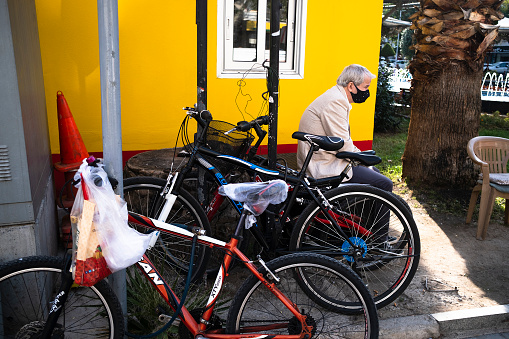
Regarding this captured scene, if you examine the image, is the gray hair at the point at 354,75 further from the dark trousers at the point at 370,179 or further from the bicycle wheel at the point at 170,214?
the bicycle wheel at the point at 170,214

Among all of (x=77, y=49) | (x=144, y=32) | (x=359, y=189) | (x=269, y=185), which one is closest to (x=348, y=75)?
(x=359, y=189)

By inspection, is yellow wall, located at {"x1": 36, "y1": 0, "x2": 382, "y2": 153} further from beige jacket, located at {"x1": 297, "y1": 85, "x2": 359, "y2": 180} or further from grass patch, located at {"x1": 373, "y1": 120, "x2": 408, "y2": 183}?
beige jacket, located at {"x1": 297, "y1": 85, "x2": 359, "y2": 180}

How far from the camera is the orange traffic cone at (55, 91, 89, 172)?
436cm

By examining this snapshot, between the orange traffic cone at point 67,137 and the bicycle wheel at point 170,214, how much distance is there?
1.05 metres

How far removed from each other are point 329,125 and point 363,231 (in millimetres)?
967

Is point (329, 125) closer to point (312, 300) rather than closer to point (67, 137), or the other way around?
point (312, 300)

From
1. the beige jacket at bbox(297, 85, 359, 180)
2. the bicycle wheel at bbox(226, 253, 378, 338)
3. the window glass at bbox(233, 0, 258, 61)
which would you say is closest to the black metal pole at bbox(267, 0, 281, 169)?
the beige jacket at bbox(297, 85, 359, 180)

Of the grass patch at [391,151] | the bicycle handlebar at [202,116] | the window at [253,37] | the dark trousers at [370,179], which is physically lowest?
the grass patch at [391,151]

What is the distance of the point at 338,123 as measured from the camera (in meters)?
4.12

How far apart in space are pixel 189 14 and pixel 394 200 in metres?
3.50

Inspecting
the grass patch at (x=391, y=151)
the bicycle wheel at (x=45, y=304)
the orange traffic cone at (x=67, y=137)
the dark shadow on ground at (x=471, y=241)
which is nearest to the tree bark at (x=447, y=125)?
the dark shadow on ground at (x=471, y=241)

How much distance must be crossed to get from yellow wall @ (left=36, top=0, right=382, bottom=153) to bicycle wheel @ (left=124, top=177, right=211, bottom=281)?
215 centimetres

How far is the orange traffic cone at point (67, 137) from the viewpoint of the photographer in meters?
4.36

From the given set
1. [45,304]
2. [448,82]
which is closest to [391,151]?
[448,82]
